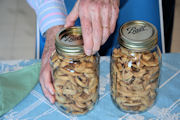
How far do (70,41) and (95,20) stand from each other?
9cm

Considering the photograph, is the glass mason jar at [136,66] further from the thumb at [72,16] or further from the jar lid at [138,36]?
the thumb at [72,16]

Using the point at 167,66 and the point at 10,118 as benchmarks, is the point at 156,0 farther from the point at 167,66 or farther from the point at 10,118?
the point at 10,118

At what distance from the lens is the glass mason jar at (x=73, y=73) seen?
0.68 meters

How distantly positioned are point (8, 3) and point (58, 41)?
238 centimetres

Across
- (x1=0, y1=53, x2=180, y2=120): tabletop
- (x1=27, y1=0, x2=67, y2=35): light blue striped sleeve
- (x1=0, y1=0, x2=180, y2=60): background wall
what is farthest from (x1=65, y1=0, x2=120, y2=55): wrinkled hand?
(x1=0, y1=0, x2=180, y2=60): background wall

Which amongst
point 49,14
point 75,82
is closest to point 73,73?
point 75,82

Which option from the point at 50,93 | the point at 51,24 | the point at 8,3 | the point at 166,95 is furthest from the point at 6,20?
the point at 166,95

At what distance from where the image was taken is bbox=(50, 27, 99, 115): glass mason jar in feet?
2.22

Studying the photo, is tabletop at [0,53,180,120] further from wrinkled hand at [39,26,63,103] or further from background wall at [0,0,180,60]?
background wall at [0,0,180,60]

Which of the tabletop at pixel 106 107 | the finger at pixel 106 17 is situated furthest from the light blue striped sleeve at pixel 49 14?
the finger at pixel 106 17

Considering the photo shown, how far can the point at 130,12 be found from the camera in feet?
3.88

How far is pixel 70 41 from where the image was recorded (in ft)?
2.27

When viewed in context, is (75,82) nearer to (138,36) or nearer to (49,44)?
(138,36)

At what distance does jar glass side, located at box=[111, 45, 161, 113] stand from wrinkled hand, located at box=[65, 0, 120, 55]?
0.25ft
